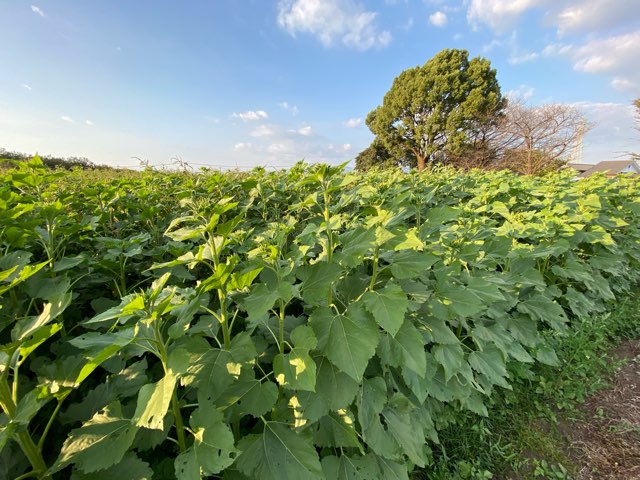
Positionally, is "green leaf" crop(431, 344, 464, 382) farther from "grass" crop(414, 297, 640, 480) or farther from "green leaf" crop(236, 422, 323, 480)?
"green leaf" crop(236, 422, 323, 480)

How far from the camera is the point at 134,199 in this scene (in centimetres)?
257

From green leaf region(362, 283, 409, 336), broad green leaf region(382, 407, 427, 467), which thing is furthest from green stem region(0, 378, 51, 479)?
broad green leaf region(382, 407, 427, 467)

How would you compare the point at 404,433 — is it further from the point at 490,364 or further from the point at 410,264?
the point at 490,364

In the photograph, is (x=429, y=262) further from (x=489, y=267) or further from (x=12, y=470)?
(x=12, y=470)

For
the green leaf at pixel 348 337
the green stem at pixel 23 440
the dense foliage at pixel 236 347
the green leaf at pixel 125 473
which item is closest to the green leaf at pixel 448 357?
the dense foliage at pixel 236 347

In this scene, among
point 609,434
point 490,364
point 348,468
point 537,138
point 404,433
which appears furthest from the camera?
point 537,138

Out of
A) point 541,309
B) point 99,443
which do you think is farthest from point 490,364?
point 99,443

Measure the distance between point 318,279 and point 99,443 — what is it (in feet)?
2.80

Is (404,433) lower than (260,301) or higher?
lower

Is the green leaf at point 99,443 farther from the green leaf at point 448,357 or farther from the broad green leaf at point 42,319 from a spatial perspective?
the green leaf at point 448,357

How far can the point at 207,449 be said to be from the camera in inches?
36.3

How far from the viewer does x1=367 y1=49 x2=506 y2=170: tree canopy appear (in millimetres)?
27453

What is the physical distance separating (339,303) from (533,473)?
6.55 feet

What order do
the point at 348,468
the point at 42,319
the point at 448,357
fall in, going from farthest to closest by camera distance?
the point at 448,357 < the point at 348,468 < the point at 42,319
